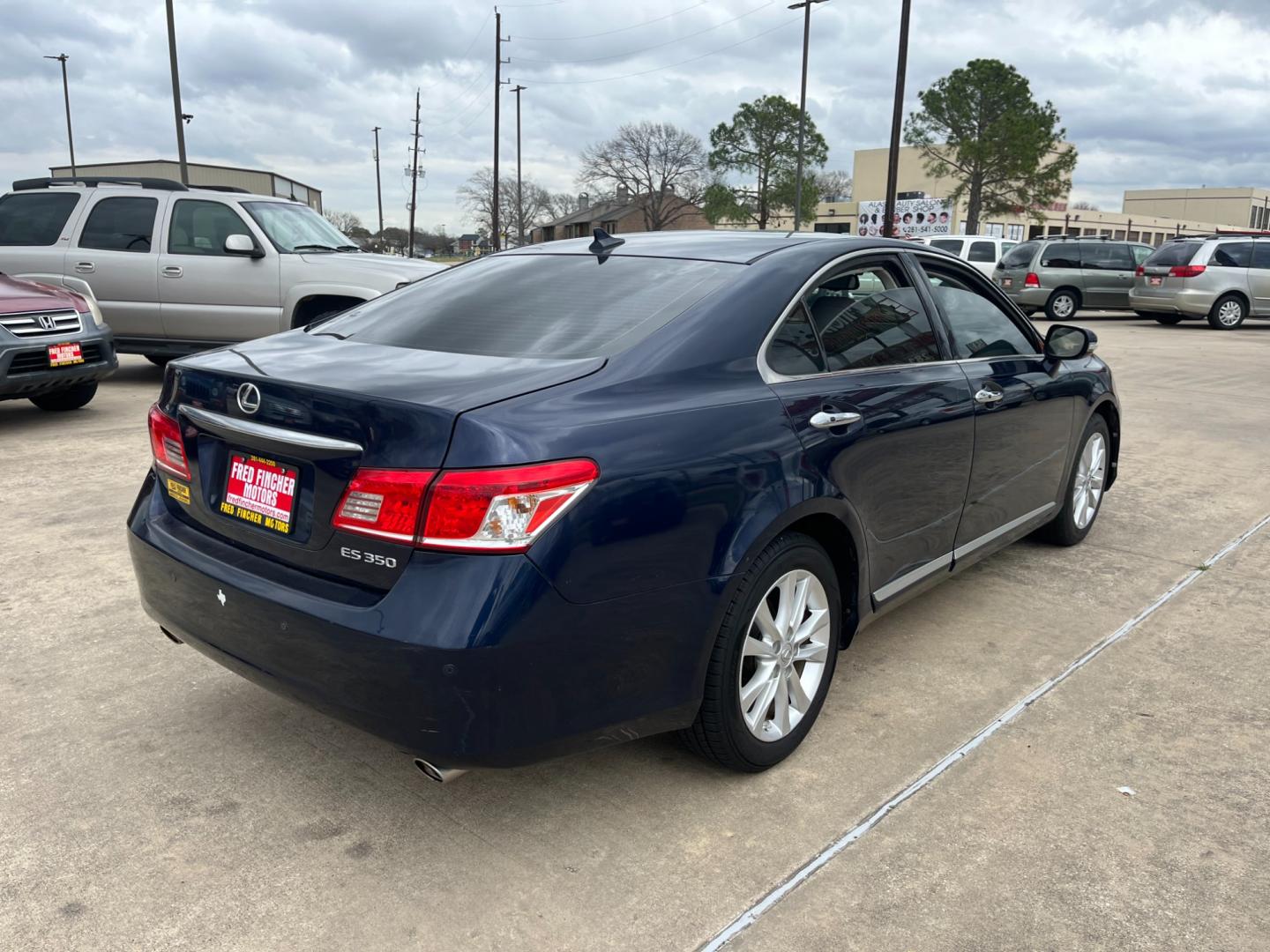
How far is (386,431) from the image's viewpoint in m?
2.21

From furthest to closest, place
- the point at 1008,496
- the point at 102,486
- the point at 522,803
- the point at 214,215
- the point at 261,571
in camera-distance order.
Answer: the point at 214,215, the point at 102,486, the point at 1008,496, the point at 522,803, the point at 261,571

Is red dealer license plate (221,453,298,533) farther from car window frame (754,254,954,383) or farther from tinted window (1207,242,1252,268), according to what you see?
tinted window (1207,242,1252,268)

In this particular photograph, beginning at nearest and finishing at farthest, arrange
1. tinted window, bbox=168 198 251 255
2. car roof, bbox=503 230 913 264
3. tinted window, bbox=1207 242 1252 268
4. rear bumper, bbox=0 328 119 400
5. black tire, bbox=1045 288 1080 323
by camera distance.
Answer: car roof, bbox=503 230 913 264 < rear bumper, bbox=0 328 119 400 < tinted window, bbox=168 198 251 255 < tinted window, bbox=1207 242 1252 268 < black tire, bbox=1045 288 1080 323

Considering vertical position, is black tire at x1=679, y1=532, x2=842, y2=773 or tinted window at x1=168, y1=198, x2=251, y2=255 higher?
tinted window at x1=168, y1=198, x2=251, y2=255

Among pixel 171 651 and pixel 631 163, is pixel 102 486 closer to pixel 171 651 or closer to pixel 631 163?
pixel 171 651

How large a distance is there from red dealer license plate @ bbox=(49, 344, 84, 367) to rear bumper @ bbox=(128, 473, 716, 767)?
5.51 meters

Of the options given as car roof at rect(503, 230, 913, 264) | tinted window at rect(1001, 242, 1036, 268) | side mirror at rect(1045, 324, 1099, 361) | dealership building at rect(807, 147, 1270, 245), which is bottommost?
side mirror at rect(1045, 324, 1099, 361)

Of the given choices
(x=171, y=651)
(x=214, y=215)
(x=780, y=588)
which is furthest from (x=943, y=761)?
(x=214, y=215)

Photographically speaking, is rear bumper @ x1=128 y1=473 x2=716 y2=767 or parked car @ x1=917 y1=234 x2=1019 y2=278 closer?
rear bumper @ x1=128 y1=473 x2=716 y2=767

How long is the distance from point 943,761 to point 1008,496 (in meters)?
1.48

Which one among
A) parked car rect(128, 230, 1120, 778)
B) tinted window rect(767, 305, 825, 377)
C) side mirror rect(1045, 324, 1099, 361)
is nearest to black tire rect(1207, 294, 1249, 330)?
side mirror rect(1045, 324, 1099, 361)

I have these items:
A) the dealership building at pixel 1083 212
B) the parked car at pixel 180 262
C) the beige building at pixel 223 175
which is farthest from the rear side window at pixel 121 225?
the beige building at pixel 223 175

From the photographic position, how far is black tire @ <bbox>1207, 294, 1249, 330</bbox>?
1808 centimetres

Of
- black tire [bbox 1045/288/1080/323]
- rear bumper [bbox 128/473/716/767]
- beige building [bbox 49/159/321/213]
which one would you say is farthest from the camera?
beige building [bbox 49/159/321/213]
